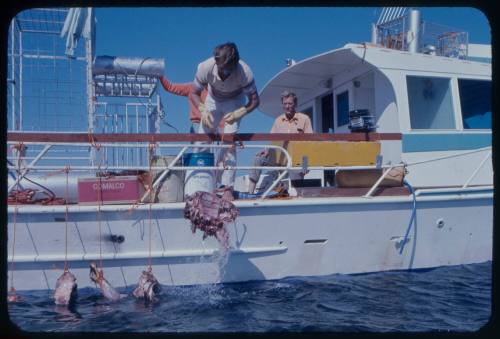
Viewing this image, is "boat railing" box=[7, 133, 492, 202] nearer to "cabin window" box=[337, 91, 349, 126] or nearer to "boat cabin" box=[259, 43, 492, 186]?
"boat cabin" box=[259, 43, 492, 186]

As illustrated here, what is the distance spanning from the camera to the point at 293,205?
16.0 ft

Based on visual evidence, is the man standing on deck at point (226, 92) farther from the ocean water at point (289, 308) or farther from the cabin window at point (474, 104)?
the cabin window at point (474, 104)

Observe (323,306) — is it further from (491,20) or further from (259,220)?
(491,20)

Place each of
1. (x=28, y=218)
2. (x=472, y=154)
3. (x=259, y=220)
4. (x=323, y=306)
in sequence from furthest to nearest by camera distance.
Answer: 1. (x=472, y=154)
2. (x=259, y=220)
3. (x=28, y=218)
4. (x=323, y=306)

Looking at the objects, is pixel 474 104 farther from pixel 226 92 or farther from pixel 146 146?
pixel 146 146

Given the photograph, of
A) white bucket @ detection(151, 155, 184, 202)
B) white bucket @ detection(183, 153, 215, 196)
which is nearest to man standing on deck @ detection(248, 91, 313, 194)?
white bucket @ detection(183, 153, 215, 196)

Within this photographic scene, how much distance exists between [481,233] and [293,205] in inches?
107

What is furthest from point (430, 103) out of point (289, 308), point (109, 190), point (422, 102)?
point (109, 190)

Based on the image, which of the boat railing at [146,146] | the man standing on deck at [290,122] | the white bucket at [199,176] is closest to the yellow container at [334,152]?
the boat railing at [146,146]

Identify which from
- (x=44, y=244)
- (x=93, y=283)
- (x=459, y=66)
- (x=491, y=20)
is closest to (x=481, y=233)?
(x=459, y=66)

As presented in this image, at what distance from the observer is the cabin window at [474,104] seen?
6.69 m

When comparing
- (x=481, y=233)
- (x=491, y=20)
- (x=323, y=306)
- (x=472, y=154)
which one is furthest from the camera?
(x=472, y=154)

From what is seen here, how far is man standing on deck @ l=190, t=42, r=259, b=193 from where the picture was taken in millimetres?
4957

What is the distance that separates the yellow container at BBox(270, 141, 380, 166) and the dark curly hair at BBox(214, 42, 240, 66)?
1.14m
